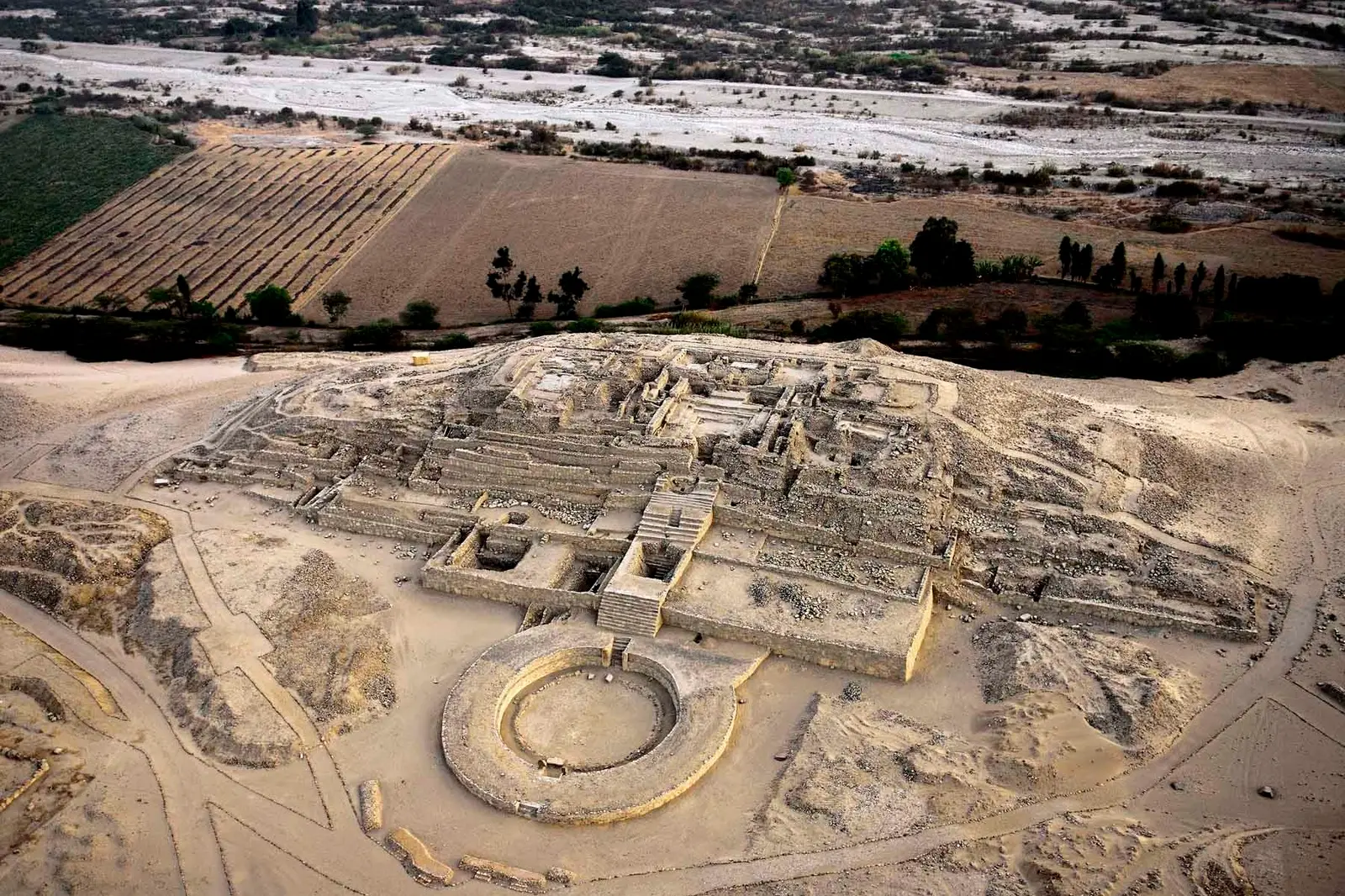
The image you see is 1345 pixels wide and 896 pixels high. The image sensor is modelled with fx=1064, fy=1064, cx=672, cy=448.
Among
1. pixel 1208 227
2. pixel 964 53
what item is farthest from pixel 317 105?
pixel 1208 227

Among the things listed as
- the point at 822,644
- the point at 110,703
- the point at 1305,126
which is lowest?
the point at 110,703

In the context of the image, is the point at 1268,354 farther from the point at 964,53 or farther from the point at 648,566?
the point at 964,53

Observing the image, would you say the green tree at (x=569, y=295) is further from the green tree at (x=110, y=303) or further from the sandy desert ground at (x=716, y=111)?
the sandy desert ground at (x=716, y=111)

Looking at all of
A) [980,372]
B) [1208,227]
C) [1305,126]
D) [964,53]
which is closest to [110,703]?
[980,372]

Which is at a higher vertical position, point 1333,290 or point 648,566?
point 1333,290

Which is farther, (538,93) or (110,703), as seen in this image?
(538,93)

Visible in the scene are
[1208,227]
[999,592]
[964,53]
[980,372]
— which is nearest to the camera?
[999,592]

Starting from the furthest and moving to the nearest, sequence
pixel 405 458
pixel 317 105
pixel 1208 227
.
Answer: pixel 317 105 < pixel 1208 227 < pixel 405 458

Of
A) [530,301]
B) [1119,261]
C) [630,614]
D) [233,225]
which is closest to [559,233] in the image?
[530,301]

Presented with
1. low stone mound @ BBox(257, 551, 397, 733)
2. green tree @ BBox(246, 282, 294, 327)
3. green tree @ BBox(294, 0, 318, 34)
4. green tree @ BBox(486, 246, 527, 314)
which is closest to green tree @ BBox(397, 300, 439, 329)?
green tree @ BBox(486, 246, 527, 314)
